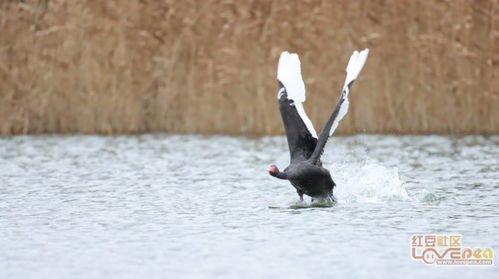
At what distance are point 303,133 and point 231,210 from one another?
1.32m

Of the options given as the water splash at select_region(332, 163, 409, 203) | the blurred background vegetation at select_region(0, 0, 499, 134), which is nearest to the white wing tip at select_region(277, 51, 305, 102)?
the water splash at select_region(332, 163, 409, 203)

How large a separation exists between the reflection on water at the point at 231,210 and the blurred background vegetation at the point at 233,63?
70 centimetres

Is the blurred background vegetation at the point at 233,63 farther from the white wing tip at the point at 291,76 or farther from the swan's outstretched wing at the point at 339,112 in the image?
the swan's outstretched wing at the point at 339,112

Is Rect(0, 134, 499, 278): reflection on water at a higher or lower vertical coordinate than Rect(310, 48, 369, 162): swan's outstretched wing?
lower

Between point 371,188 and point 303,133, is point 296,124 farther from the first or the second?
point 371,188

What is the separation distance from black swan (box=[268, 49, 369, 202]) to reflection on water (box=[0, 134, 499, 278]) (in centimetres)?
30

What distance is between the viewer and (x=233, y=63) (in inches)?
798

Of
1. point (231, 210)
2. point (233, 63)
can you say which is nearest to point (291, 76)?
point (231, 210)

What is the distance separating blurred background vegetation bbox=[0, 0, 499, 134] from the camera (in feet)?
64.1

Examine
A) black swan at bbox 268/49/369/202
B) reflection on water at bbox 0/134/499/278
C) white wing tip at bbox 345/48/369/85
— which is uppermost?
white wing tip at bbox 345/48/369/85

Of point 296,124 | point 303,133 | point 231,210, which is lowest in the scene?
point 231,210

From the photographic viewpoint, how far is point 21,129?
20.7 meters

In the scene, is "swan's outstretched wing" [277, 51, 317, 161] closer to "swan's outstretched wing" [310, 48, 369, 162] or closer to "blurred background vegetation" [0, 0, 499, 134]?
"swan's outstretched wing" [310, 48, 369, 162]

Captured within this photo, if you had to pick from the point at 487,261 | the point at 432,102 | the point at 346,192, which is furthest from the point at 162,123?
the point at 487,261
